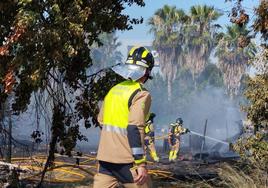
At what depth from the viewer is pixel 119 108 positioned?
4.34 metres

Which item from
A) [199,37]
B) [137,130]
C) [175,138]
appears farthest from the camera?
[199,37]

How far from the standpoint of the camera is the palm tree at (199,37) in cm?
4500

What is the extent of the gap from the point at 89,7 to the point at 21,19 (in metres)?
1.55

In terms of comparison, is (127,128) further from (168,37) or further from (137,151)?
(168,37)

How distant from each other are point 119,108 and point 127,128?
0.76ft

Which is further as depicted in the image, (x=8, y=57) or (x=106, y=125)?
(x=8, y=57)

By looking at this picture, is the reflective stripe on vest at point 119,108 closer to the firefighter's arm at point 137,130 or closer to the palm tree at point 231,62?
the firefighter's arm at point 137,130

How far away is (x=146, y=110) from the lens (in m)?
4.23

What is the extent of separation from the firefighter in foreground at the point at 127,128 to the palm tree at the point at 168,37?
4314 centimetres

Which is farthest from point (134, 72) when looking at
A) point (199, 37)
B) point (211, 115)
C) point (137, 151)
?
point (199, 37)

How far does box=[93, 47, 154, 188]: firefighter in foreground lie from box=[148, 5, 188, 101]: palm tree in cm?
4314

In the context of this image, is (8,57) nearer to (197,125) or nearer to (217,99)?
(197,125)

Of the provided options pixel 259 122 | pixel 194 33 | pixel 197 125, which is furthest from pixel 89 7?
pixel 194 33

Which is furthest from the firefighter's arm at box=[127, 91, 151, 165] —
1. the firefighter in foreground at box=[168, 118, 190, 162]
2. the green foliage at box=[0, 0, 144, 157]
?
the firefighter in foreground at box=[168, 118, 190, 162]
